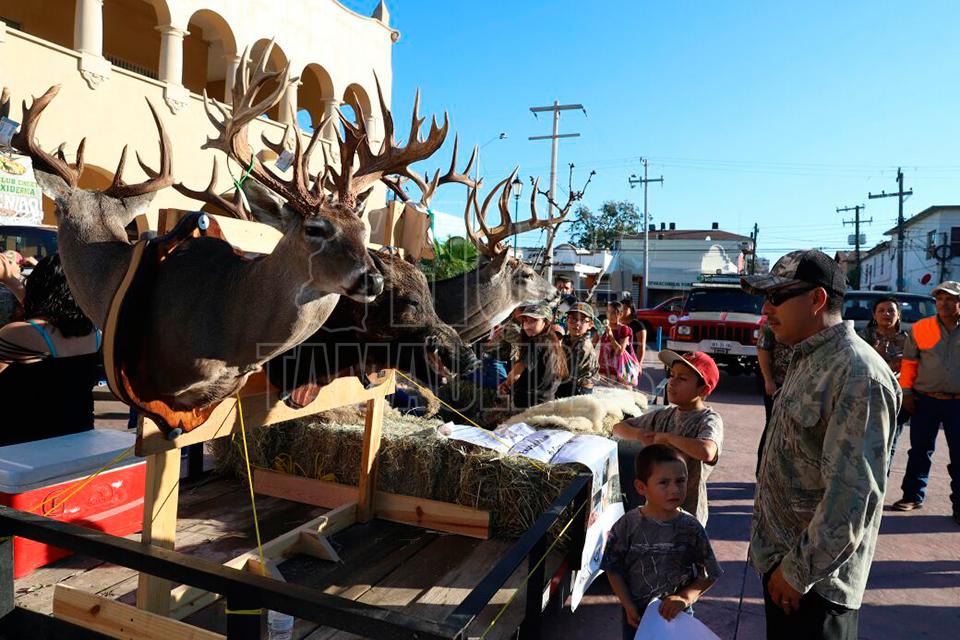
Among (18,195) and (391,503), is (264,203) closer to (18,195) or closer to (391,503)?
(391,503)

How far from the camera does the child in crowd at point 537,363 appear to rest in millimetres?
6016

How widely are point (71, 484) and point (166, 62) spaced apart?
11.4 meters

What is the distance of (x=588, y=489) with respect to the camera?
11.3 ft

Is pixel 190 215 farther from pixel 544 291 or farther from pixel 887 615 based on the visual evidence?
pixel 544 291

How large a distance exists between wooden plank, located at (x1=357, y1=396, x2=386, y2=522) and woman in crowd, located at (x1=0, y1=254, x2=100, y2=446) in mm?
1799

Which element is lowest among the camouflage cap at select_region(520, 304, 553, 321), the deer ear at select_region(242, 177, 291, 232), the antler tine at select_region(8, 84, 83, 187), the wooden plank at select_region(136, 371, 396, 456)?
the wooden plank at select_region(136, 371, 396, 456)

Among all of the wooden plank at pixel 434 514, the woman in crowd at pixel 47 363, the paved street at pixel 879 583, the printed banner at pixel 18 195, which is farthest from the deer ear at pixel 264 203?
the printed banner at pixel 18 195

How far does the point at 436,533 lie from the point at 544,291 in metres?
4.30

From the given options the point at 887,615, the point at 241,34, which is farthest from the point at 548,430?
the point at 241,34

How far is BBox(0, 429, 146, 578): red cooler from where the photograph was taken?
137 inches

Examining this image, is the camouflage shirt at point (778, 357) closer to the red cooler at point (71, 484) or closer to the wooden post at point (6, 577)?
the red cooler at point (71, 484)

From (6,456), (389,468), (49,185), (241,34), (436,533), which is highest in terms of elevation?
(241,34)

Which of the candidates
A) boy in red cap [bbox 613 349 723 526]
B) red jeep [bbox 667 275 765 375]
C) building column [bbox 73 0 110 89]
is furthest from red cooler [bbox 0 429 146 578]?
red jeep [bbox 667 275 765 375]

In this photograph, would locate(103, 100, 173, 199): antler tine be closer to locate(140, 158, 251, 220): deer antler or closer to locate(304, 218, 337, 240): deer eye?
locate(140, 158, 251, 220): deer antler
